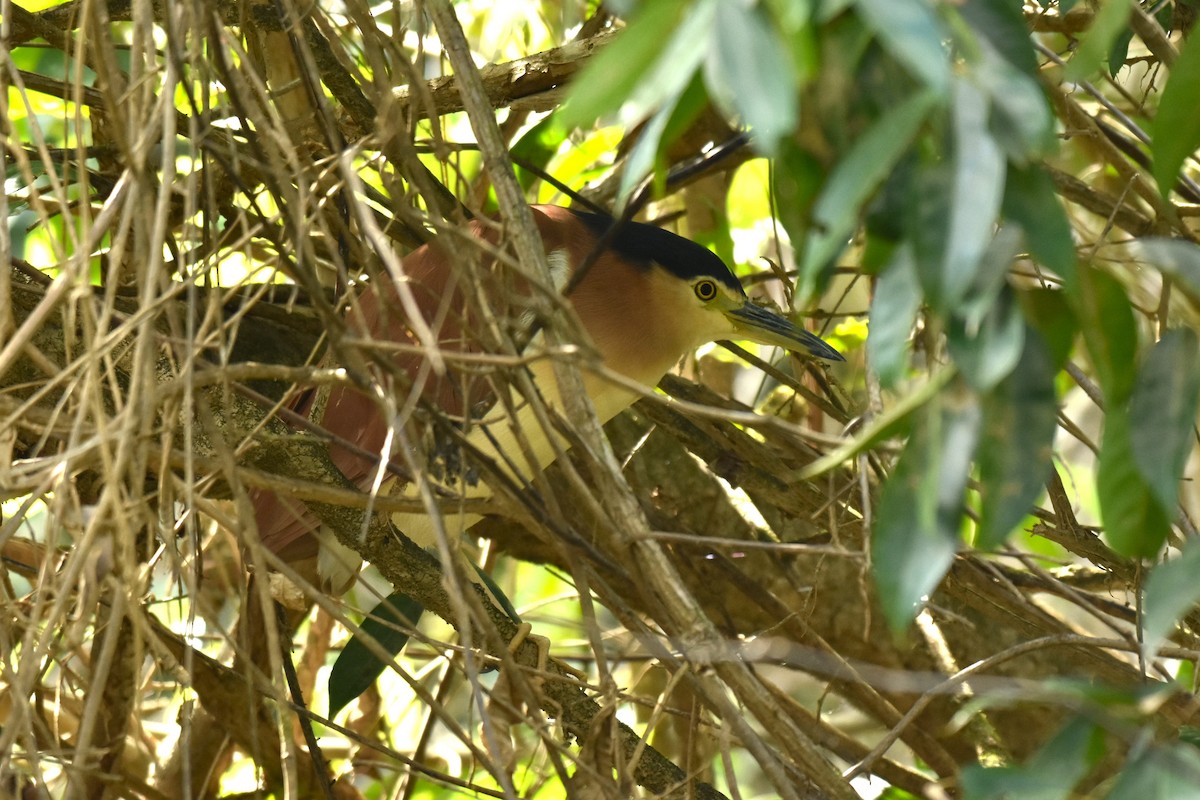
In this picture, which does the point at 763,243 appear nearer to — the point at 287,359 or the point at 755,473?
the point at 755,473

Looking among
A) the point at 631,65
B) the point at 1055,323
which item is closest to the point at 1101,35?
the point at 1055,323

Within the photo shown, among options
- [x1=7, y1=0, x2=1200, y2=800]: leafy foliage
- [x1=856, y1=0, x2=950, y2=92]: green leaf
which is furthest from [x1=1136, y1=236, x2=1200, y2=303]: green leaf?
[x1=856, y1=0, x2=950, y2=92]: green leaf

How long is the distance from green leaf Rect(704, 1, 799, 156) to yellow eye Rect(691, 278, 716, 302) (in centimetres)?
154

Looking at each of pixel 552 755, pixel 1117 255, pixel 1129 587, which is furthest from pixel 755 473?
pixel 1117 255

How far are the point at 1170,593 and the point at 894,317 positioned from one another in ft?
0.78

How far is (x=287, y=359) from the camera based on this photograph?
6.55 ft

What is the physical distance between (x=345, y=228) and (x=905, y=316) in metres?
0.69

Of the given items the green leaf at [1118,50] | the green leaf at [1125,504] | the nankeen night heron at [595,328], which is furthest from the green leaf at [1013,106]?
the nankeen night heron at [595,328]

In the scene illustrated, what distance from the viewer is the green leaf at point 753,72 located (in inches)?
24.1

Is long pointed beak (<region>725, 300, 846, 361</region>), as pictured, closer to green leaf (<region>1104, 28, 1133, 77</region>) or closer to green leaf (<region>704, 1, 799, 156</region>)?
green leaf (<region>1104, 28, 1133, 77</region>)

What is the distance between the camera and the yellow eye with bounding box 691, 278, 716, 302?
219 centimetres

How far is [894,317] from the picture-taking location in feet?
2.31

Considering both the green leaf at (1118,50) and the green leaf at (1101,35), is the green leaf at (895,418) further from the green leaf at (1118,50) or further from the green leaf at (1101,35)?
the green leaf at (1118,50)

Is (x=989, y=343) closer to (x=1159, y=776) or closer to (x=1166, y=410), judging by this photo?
(x=1166, y=410)
